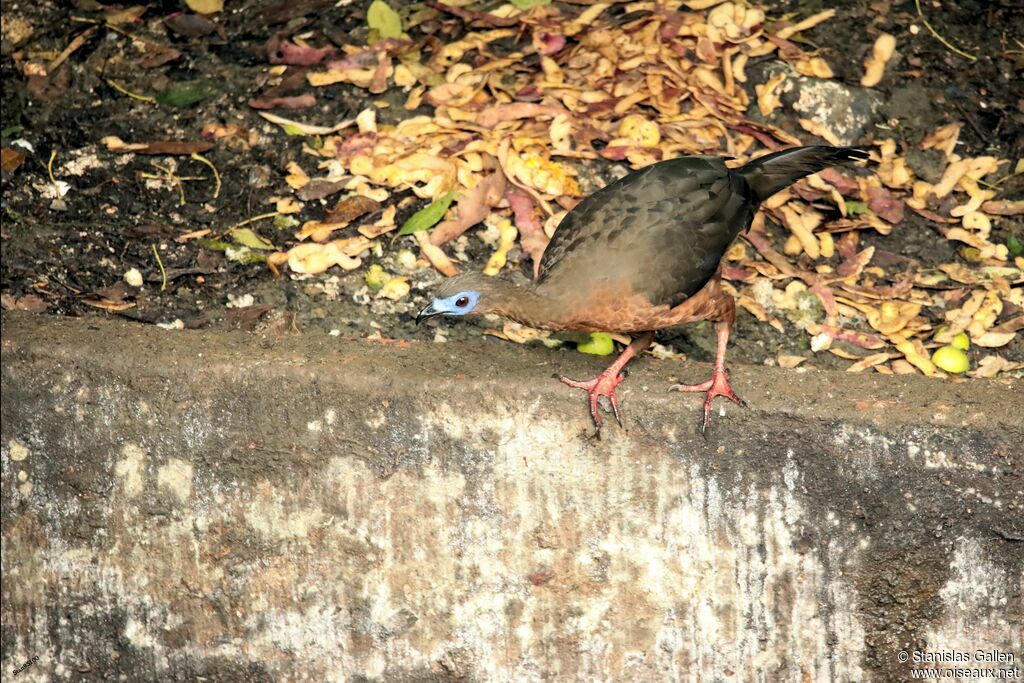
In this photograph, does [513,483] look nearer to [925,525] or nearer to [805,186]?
[925,525]

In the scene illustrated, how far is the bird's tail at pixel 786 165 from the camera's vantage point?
4.01 m

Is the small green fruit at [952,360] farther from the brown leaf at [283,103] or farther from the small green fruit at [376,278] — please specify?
the brown leaf at [283,103]

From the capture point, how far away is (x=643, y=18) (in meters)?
5.18

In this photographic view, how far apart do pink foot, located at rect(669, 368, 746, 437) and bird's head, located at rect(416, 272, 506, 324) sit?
2.15 feet

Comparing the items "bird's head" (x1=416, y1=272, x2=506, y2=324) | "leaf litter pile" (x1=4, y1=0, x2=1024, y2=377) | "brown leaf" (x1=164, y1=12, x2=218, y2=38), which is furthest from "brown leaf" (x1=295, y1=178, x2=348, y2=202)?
"brown leaf" (x1=164, y1=12, x2=218, y2=38)

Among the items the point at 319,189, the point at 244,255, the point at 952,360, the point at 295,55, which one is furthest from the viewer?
the point at 295,55

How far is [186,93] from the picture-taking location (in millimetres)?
5113

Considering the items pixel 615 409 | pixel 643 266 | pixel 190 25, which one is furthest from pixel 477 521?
pixel 190 25

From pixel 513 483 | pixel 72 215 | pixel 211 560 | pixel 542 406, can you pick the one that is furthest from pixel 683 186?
pixel 72 215

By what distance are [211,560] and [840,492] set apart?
199 cm

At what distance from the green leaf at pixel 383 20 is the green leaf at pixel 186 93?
0.80 meters

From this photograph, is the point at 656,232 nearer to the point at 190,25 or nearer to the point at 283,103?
the point at 283,103

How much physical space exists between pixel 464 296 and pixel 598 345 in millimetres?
743

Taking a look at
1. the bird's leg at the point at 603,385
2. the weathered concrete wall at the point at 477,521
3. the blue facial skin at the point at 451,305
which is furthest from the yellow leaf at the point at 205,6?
the bird's leg at the point at 603,385
